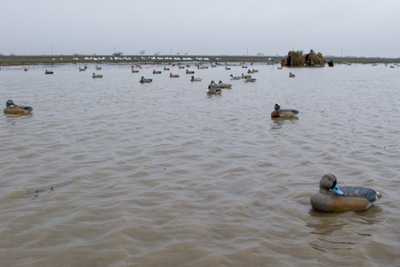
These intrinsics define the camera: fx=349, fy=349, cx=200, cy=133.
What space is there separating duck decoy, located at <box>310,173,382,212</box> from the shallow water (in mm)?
126

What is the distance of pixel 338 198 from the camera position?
606 centimetres

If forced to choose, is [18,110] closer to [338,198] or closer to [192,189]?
[192,189]

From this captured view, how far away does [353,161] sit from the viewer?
8.54 metres

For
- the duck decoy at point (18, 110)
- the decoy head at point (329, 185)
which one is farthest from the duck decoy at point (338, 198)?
the duck decoy at point (18, 110)

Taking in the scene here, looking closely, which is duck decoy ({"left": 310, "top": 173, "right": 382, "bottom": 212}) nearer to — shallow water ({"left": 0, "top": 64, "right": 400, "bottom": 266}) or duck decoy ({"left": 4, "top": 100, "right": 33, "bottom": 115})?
shallow water ({"left": 0, "top": 64, "right": 400, "bottom": 266})

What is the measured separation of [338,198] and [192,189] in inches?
107

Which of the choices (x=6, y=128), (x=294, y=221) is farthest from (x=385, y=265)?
(x=6, y=128)

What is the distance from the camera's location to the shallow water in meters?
4.86

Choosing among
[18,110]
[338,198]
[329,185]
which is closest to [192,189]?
[329,185]

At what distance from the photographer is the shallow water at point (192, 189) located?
15.9 feet

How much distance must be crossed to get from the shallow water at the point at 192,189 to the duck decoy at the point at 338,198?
13cm

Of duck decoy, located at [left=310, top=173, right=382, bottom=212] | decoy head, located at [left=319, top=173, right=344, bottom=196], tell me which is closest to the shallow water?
duck decoy, located at [left=310, top=173, right=382, bottom=212]

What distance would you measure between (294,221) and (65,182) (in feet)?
15.1

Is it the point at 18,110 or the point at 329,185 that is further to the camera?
the point at 18,110
